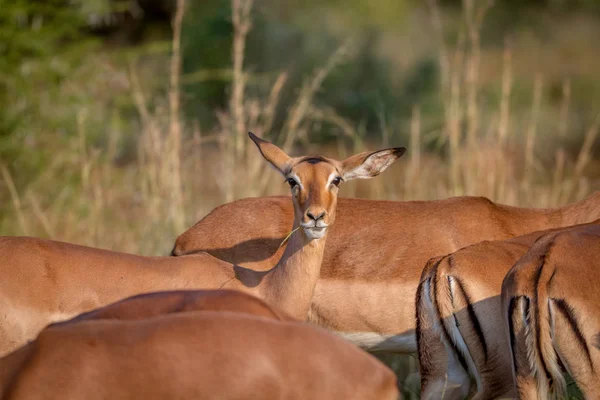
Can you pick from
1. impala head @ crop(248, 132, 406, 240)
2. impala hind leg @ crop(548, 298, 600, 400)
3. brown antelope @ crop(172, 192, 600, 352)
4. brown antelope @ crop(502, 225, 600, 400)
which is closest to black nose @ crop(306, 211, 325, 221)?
impala head @ crop(248, 132, 406, 240)

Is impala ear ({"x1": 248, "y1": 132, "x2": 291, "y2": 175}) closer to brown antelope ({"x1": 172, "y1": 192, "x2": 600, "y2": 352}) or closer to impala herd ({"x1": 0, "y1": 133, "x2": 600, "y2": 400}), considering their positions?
impala herd ({"x1": 0, "y1": 133, "x2": 600, "y2": 400})

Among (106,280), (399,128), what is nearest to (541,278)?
(106,280)

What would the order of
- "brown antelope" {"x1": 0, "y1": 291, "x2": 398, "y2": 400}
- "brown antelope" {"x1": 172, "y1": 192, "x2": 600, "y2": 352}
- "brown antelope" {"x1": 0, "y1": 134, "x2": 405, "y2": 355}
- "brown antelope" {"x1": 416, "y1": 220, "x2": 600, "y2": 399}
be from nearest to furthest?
"brown antelope" {"x1": 0, "y1": 291, "x2": 398, "y2": 400} < "brown antelope" {"x1": 416, "y1": 220, "x2": 600, "y2": 399} < "brown antelope" {"x1": 0, "y1": 134, "x2": 405, "y2": 355} < "brown antelope" {"x1": 172, "y1": 192, "x2": 600, "y2": 352}

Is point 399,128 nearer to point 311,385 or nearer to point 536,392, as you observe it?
point 536,392

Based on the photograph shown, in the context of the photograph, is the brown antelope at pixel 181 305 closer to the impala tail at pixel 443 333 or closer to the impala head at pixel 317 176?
the impala tail at pixel 443 333

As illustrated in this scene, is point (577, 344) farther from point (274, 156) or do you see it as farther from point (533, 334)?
point (274, 156)

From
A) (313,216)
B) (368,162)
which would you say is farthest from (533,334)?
(368,162)

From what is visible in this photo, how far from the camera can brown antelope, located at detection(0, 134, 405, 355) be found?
15.3 ft

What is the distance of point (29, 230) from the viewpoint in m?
8.09

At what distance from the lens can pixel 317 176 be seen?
5.02 metres

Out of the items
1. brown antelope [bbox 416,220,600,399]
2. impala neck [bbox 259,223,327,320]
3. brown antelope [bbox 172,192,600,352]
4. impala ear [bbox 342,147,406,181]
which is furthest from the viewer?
brown antelope [bbox 172,192,600,352]

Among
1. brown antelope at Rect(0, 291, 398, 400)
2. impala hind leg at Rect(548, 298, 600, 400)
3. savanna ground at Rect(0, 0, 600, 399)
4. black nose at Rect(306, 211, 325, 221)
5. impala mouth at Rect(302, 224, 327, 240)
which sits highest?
brown antelope at Rect(0, 291, 398, 400)

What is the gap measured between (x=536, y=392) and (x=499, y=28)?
16700 millimetres

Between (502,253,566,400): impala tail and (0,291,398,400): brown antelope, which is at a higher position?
(0,291,398,400): brown antelope
